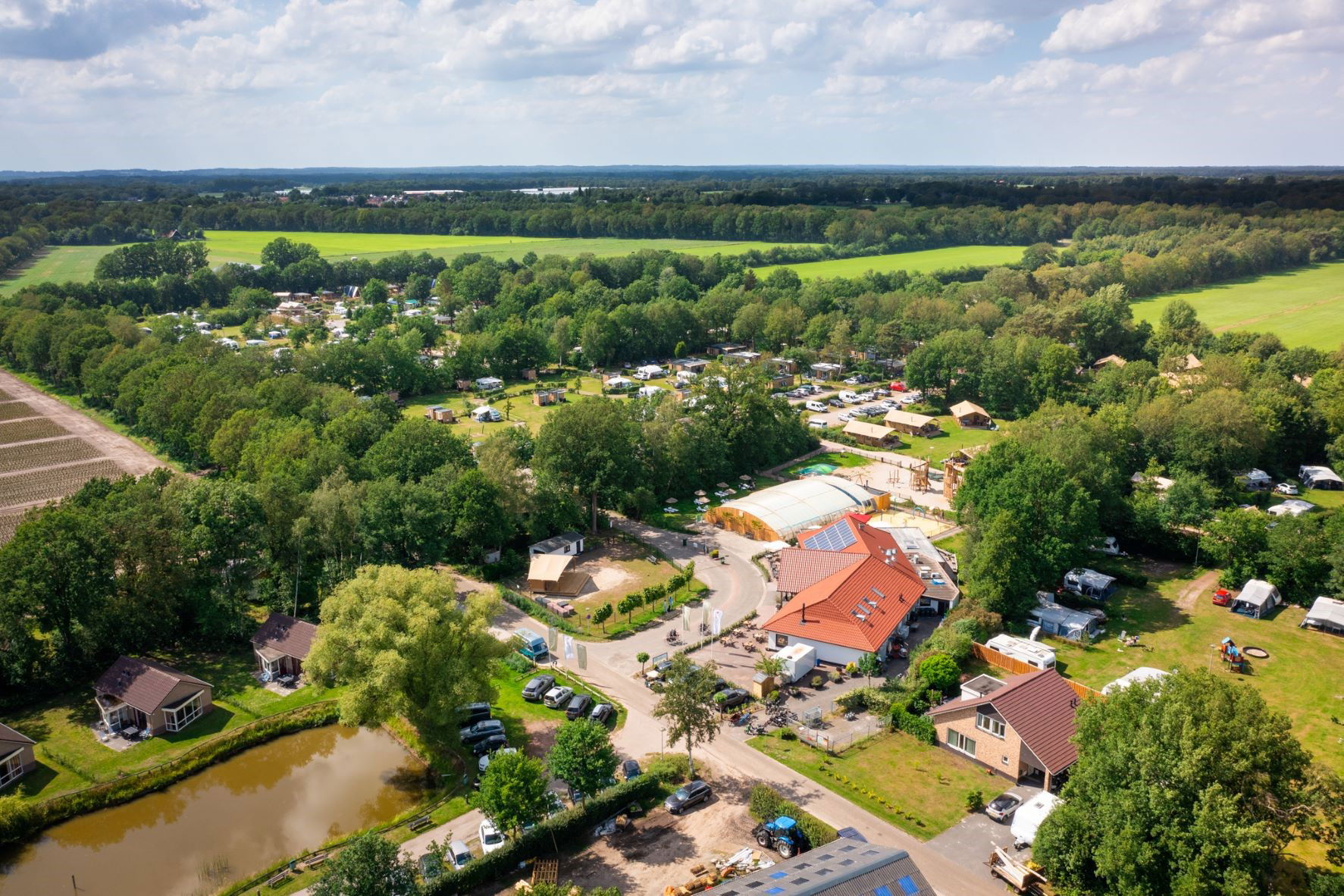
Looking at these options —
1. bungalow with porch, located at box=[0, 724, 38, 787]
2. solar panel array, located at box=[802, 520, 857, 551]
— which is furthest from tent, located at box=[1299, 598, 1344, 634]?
bungalow with porch, located at box=[0, 724, 38, 787]

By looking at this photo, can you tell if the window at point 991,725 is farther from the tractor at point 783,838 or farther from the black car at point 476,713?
the black car at point 476,713

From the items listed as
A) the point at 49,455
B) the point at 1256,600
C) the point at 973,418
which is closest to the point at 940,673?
the point at 1256,600

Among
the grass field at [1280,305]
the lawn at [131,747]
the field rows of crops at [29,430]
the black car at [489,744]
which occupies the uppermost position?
the grass field at [1280,305]

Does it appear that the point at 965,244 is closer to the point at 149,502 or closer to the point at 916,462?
the point at 916,462

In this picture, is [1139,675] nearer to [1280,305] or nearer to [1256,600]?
[1256,600]

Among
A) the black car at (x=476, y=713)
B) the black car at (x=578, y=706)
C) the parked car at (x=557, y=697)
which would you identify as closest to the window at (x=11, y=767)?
the black car at (x=476, y=713)

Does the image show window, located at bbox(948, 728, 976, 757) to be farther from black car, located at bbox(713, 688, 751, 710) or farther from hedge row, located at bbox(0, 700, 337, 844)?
hedge row, located at bbox(0, 700, 337, 844)
